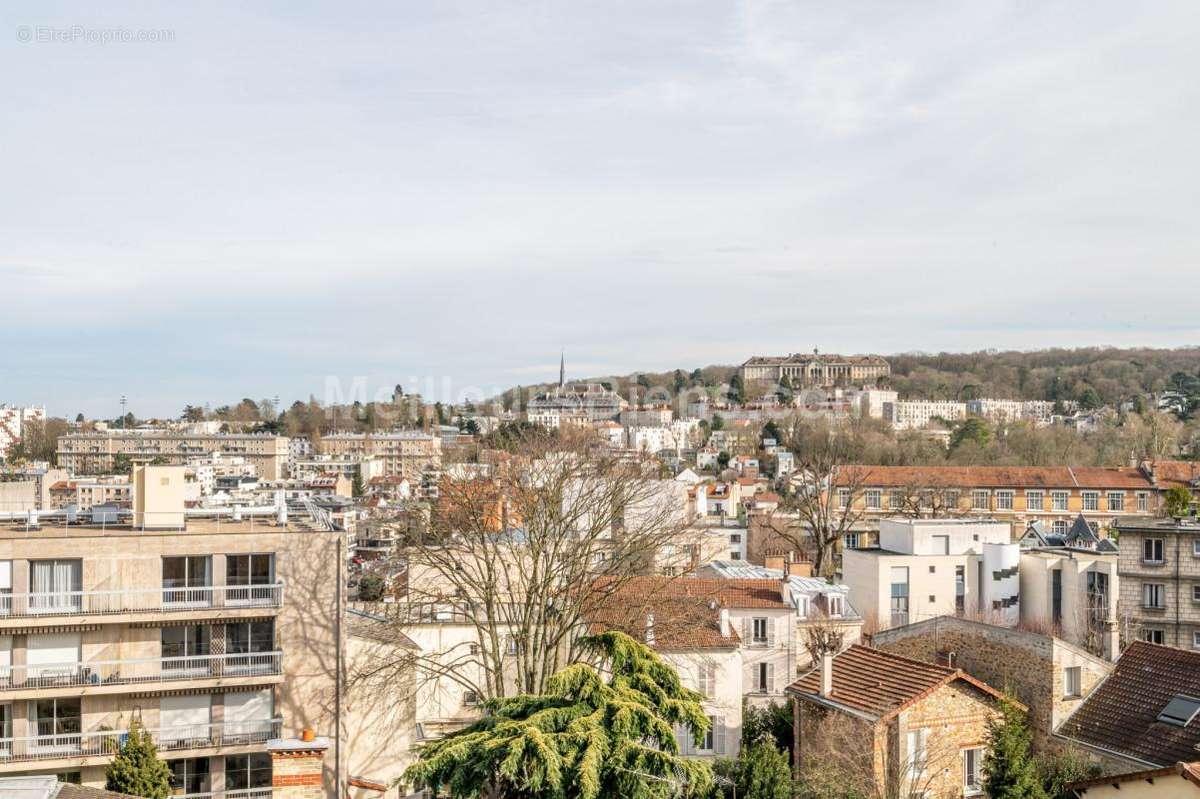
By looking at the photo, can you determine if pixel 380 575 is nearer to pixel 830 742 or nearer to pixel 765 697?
pixel 765 697

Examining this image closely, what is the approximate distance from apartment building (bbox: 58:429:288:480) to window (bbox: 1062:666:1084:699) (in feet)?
380

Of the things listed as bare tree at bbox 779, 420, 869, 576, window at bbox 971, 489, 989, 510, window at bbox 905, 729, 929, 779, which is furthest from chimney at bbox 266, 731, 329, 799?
window at bbox 971, 489, 989, 510

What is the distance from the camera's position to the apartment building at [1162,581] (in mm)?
29578

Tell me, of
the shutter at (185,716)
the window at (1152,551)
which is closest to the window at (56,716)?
the shutter at (185,716)

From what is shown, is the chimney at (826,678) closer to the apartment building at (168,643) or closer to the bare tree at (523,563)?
the bare tree at (523,563)

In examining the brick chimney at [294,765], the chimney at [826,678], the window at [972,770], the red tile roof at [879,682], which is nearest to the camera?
the brick chimney at [294,765]

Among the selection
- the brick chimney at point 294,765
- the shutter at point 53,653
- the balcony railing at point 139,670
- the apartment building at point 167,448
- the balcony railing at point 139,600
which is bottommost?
the apartment building at point 167,448

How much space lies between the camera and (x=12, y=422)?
14938cm

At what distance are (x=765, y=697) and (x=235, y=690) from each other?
37.7 feet

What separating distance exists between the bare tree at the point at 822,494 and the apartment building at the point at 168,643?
23.8 m

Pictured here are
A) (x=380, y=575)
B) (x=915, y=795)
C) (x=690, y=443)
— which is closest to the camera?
(x=915, y=795)

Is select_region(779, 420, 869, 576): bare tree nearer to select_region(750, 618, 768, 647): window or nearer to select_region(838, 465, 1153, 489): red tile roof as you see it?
select_region(838, 465, 1153, 489): red tile roof

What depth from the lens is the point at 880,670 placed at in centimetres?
1853

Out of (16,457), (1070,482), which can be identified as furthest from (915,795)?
(16,457)
